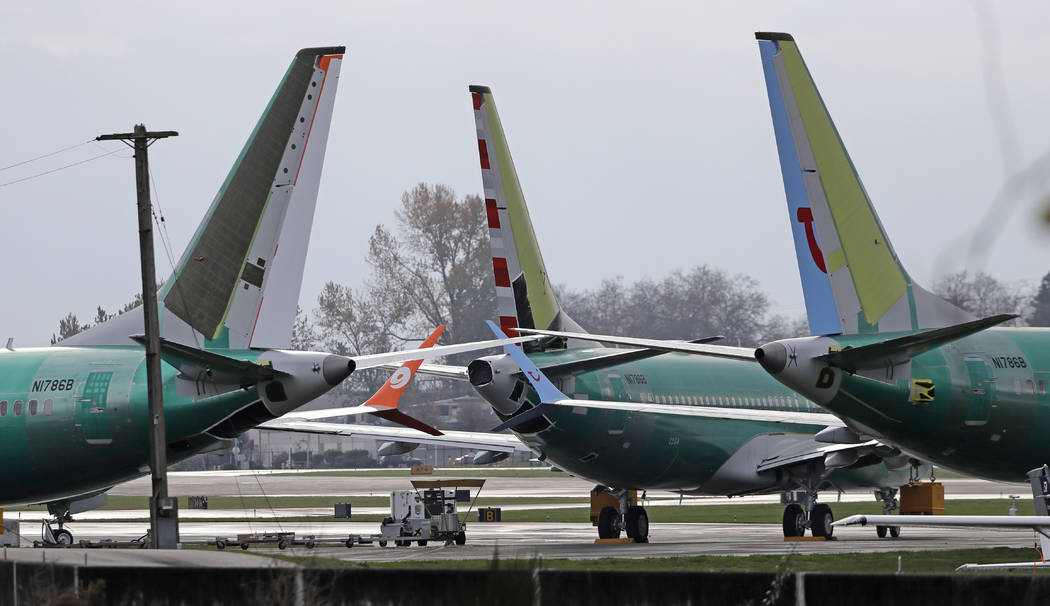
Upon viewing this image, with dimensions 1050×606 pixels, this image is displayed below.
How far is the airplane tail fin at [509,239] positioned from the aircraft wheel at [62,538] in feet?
41.1

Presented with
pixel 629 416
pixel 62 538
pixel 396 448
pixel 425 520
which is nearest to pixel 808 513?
pixel 629 416

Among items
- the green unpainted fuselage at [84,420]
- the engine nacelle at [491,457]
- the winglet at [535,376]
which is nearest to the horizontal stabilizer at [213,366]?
the green unpainted fuselage at [84,420]

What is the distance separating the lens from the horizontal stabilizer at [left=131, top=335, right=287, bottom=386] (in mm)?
24417

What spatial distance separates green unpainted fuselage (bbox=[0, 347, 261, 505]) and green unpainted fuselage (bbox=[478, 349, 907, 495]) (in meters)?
8.29

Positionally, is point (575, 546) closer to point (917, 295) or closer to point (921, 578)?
point (917, 295)

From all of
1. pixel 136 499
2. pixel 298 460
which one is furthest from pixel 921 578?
pixel 298 460

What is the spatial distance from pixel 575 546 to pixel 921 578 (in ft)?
72.8

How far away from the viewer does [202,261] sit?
89.8ft

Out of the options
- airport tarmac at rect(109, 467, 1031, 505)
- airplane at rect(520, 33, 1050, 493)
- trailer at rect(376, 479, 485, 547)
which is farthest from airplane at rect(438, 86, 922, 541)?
airport tarmac at rect(109, 467, 1031, 505)

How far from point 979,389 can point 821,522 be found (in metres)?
10.1

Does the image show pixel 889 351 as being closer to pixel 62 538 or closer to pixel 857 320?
pixel 857 320

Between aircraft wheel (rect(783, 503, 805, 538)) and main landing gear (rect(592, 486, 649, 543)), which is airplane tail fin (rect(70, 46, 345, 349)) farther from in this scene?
aircraft wheel (rect(783, 503, 805, 538))

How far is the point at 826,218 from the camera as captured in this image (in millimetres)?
24281

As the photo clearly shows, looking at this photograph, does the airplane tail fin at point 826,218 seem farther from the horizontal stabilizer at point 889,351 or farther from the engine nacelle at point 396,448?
the engine nacelle at point 396,448
